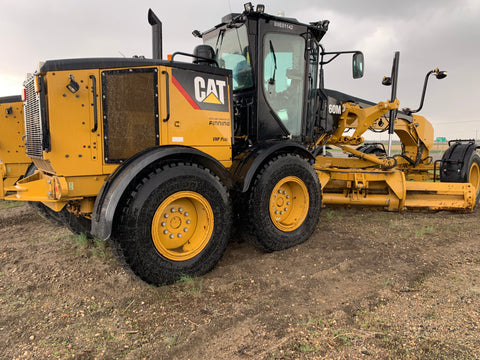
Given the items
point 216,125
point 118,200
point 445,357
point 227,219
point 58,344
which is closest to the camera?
point 445,357

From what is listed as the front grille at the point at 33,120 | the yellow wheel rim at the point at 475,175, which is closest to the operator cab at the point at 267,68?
the front grille at the point at 33,120

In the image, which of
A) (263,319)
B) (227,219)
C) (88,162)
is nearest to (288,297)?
(263,319)

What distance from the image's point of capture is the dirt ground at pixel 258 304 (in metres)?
2.35

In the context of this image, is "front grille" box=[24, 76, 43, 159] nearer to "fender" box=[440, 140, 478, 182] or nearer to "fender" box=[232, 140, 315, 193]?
"fender" box=[232, 140, 315, 193]

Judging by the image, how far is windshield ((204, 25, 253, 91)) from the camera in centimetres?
430

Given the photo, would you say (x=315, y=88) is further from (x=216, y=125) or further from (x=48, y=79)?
(x=48, y=79)

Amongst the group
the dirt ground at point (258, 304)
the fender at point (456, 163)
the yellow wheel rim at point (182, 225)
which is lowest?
the dirt ground at point (258, 304)

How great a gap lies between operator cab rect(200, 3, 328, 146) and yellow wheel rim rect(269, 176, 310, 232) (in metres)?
0.68

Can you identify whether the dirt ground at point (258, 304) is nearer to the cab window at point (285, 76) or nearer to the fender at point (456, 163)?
the cab window at point (285, 76)

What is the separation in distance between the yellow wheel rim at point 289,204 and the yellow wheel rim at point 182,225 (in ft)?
3.29

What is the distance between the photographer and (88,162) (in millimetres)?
3146

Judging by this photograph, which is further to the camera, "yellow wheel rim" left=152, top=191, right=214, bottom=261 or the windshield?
Answer: the windshield

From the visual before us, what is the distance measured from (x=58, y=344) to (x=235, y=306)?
1337mm

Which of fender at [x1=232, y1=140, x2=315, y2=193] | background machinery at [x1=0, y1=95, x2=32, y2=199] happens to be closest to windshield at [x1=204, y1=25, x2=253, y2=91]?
fender at [x1=232, y1=140, x2=315, y2=193]
